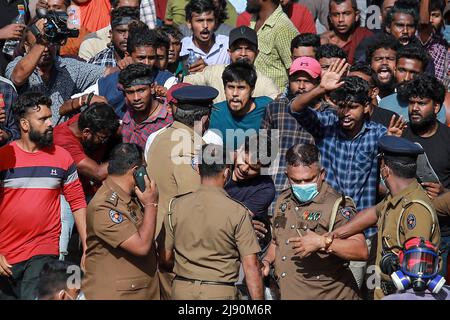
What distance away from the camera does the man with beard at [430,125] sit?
8.66m

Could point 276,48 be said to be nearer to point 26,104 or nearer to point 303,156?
point 26,104

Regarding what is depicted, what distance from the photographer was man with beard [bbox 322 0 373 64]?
37.2 feet

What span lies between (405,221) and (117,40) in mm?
4797

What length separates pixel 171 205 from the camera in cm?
702

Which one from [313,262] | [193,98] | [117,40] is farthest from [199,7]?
[313,262]

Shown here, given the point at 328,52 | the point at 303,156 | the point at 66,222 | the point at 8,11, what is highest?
the point at 303,156

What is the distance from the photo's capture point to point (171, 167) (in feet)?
24.7

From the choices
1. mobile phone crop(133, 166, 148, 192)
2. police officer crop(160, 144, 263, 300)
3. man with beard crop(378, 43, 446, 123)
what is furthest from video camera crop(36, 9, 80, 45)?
man with beard crop(378, 43, 446, 123)

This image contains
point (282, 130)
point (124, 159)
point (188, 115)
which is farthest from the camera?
point (282, 130)

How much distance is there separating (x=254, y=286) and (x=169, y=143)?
1.44 m

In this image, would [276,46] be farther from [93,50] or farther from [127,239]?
[127,239]

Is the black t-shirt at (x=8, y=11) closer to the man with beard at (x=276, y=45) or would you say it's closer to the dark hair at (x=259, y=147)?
the man with beard at (x=276, y=45)

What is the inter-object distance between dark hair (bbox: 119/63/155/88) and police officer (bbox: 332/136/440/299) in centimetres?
262

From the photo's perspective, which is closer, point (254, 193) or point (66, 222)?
point (254, 193)
